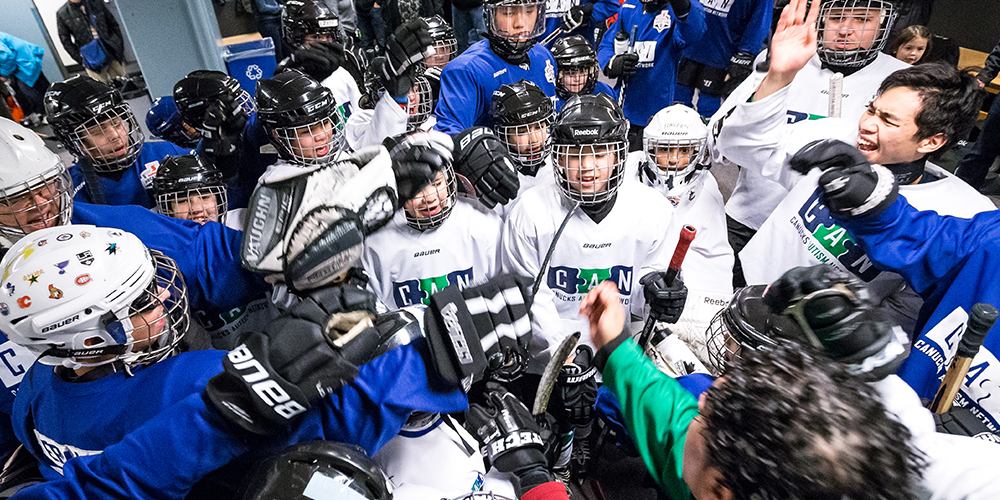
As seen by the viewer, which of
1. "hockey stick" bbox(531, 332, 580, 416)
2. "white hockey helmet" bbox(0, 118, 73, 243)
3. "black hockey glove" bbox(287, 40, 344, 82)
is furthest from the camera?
"black hockey glove" bbox(287, 40, 344, 82)

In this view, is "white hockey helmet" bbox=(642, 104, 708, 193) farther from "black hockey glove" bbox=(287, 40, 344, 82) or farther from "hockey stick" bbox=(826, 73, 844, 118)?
"black hockey glove" bbox=(287, 40, 344, 82)

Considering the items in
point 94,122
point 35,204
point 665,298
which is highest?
point 94,122

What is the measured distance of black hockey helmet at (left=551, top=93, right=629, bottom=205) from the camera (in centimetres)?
222

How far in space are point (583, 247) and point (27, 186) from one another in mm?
2272

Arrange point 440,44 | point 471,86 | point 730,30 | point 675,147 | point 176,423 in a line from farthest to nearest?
point 730,30 < point 440,44 < point 471,86 < point 675,147 < point 176,423

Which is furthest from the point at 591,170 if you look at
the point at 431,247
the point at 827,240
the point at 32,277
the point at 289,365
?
the point at 32,277

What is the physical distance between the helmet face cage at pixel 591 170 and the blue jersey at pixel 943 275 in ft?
2.94

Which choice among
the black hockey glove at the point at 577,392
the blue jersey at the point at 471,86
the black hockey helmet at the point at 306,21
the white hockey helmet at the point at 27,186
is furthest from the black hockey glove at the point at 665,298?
the black hockey helmet at the point at 306,21

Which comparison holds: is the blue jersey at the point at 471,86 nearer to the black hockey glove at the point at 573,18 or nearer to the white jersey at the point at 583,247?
the white jersey at the point at 583,247

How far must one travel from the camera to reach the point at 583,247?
2287 mm

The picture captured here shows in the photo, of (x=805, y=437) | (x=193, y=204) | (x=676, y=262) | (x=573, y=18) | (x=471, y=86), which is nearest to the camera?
(x=805, y=437)

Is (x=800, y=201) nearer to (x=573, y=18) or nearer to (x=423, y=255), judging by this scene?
(x=423, y=255)

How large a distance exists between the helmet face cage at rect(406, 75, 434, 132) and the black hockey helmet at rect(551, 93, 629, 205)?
142 cm

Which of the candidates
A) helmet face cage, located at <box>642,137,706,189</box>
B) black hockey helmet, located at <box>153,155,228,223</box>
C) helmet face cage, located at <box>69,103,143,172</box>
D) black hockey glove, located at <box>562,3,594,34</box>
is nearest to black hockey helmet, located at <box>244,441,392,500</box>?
black hockey helmet, located at <box>153,155,228,223</box>
